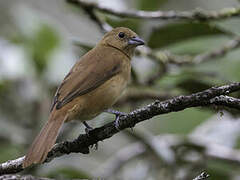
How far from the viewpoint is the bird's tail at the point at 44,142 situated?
291 cm

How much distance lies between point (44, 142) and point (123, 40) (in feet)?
5.68

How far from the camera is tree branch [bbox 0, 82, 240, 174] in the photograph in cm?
255

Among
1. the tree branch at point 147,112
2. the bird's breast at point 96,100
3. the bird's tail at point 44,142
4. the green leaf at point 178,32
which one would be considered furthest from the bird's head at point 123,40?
the tree branch at point 147,112

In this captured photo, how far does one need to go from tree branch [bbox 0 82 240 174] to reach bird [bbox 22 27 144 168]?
14cm

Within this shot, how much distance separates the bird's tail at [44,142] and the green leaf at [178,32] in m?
1.64

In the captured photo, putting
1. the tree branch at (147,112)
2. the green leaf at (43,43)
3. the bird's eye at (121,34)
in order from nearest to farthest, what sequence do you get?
1. the tree branch at (147,112)
2. the bird's eye at (121,34)
3. the green leaf at (43,43)

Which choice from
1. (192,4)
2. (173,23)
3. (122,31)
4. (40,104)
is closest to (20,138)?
(40,104)

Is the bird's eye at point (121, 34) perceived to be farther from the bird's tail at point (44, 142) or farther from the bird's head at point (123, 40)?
the bird's tail at point (44, 142)

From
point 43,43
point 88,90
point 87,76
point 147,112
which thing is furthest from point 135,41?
point 147,112

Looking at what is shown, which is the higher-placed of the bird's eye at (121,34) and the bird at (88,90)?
the bird's eye at (121,34)

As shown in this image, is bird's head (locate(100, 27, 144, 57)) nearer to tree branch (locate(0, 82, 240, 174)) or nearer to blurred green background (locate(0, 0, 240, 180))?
blurred green background (locate(0, 0, 240, 180))

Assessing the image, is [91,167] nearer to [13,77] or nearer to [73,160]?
[73,160]

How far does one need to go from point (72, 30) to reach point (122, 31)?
3.64 metres

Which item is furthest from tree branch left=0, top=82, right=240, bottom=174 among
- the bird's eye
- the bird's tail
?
the bird's eye
